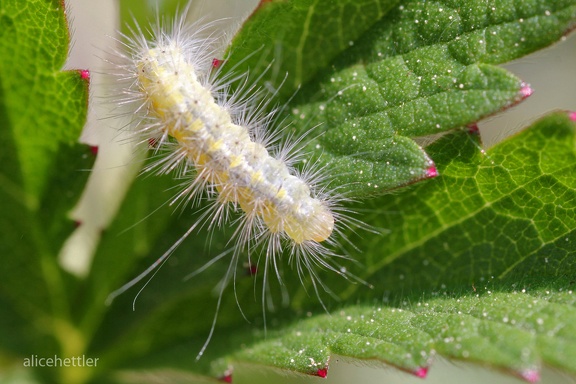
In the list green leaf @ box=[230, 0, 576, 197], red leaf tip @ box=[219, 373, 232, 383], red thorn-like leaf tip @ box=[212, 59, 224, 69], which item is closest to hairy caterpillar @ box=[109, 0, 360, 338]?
red thorn-like leaf tip @ box=[212, 59, 224, 69]

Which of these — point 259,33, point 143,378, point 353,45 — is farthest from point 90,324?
point 353,45

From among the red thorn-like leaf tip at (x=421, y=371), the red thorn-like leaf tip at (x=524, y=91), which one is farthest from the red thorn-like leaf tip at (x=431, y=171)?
the red thorn-like leaf tip at (x=421, y=371)

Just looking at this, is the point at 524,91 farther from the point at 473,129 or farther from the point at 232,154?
the point at 232,154

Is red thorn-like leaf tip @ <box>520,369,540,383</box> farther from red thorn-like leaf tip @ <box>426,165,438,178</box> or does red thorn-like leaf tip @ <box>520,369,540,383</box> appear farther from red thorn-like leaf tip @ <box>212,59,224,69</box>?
red thorn-like leaf tip @ <box>212,59,224,69</box>

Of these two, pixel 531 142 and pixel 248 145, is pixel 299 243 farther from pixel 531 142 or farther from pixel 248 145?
pixel 531 142

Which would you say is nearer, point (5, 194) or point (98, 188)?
point (5, 194)

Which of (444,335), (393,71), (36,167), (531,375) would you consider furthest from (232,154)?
(531,375)

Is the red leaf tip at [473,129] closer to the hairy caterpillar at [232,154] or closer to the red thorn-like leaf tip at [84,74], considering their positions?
the hairy caterpillar at [232,154]
